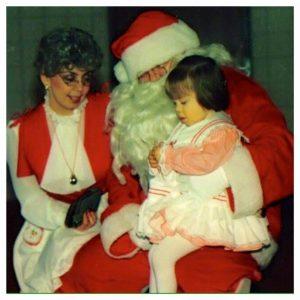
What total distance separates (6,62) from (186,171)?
2.54 ft

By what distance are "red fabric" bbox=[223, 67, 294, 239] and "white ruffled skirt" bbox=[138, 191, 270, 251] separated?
0.11 meters

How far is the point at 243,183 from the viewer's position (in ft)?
6.89

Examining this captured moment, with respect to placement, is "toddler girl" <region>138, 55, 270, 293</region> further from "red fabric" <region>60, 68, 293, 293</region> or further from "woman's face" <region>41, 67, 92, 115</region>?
"woman's face" <region>41, 67, 92, 115</region>

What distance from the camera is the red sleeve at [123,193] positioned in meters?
2.34

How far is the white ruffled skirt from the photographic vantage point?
2.07 metres

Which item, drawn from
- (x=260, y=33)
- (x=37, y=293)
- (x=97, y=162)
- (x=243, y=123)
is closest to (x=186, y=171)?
(x=243, y=123)

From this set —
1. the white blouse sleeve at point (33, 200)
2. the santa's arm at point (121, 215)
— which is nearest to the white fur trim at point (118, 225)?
the santa's arm at point (121, 215)

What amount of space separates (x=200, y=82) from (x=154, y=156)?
24 cm

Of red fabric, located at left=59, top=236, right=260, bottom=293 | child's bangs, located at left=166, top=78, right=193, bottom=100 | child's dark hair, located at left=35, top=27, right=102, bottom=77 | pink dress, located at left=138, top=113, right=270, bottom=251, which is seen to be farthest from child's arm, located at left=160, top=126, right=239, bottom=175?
child's dark hair, located at left=35, top=27, right=102, bottom=77

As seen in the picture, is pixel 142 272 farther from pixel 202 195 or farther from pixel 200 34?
pixel 200 34

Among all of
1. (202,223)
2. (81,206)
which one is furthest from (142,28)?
(202,223)

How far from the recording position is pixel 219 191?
210 centimetres

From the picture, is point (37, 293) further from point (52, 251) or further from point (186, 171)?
point (186, 171)

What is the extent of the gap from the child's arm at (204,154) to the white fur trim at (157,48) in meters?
0.40
